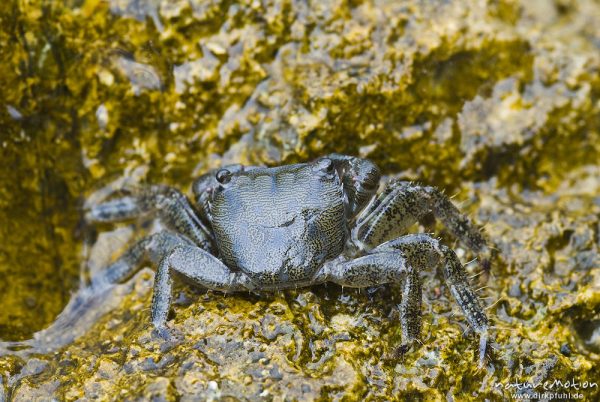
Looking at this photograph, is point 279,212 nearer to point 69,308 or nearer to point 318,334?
point 318,334

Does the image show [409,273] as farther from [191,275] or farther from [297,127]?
[297,127]

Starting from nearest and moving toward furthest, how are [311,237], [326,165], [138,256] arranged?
[311,237], [326,165], [138,256]

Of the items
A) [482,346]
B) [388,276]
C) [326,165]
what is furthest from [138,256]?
[482,346]

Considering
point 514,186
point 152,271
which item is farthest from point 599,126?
point 152,271

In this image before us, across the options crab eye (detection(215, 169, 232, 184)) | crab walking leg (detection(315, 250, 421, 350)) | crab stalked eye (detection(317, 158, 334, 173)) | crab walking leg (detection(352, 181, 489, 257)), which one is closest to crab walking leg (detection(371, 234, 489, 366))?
crab walking leg (detection(315, 250, 421, 350))

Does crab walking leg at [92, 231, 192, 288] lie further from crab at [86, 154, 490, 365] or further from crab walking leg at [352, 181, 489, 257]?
crab walking leg at [352, 181, 489, 257]

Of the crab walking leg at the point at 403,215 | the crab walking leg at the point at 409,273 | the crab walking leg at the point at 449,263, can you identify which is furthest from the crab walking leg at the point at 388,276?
the crab walking leg at the point at 403,215
